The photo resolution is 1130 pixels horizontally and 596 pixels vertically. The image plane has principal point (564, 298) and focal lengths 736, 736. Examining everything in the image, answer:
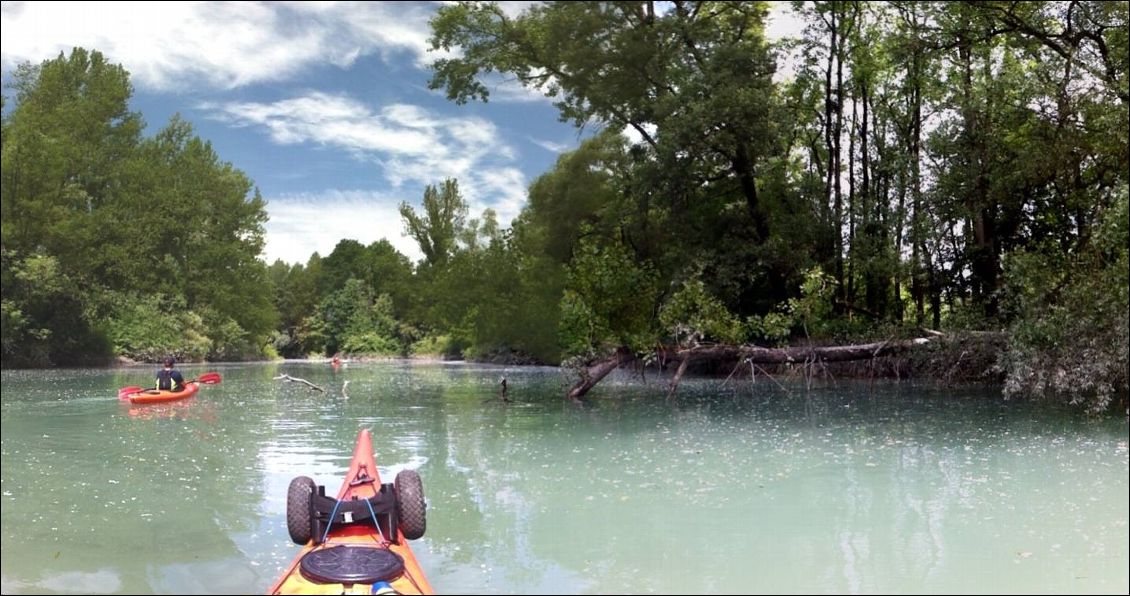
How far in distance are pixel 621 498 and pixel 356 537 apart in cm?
290

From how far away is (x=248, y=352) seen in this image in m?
39.2

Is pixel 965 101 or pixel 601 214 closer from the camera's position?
pixel 965 101

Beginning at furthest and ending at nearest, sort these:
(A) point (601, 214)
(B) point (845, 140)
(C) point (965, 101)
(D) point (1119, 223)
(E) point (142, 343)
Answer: (E) point (142, 343)
(A) point (601, 214)
(B) point (845, 140)
(C) point (965, 101)
(D) point (1119, 223)

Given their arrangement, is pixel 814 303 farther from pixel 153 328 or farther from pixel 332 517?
pixel 153 328

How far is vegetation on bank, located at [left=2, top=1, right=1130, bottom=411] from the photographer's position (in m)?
12.4

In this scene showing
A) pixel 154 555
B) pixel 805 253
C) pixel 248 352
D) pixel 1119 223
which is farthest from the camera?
pixel 248 352

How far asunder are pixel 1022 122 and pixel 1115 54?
6.51 ft

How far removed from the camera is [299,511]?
4242mm

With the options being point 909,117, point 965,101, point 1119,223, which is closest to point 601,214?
point 909,117

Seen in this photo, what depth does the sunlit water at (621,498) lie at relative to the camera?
433 cm

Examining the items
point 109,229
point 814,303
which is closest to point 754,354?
point 814,303

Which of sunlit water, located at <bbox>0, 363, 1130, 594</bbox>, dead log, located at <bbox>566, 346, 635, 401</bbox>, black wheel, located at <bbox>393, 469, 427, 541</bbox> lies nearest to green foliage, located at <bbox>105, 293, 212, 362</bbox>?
sunlit water, located at <bbox>0, 363, 1130, 594</bbox>

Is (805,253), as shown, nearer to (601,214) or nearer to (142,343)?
(601,214)

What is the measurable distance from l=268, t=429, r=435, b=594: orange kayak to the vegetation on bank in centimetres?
875
